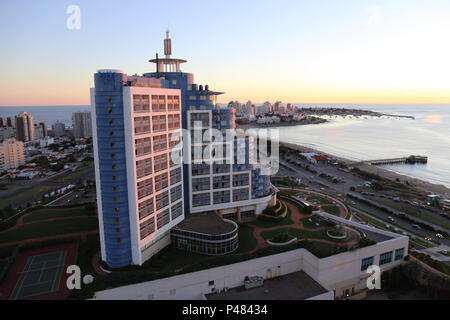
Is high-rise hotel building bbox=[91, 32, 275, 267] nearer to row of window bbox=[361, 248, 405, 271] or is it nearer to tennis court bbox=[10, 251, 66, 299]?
tennis court bbox=[10, 251, 66, 299]

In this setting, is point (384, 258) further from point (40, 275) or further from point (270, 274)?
point (40, 275)

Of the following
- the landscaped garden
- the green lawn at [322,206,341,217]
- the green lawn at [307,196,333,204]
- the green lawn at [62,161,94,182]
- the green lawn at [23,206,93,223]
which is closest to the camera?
the landscaped garden

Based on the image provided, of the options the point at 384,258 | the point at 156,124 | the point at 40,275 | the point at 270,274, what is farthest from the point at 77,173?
the point at 384,258

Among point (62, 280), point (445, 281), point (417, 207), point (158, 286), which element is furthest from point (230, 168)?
point (417, 207)

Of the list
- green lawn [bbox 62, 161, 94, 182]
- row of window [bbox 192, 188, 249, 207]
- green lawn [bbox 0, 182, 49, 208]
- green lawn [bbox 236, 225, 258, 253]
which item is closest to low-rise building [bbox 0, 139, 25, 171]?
green lawn [bbox 62, 161, 94, 182]

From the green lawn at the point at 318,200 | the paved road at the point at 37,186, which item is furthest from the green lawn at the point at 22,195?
the green lawn at the point at 318,200

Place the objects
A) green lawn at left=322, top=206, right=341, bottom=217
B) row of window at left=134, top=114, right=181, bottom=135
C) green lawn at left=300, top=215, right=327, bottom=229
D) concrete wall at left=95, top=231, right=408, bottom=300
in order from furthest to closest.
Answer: green lawn at left=322, top=206, right=341, bottom=217, green lawn at left=300, top=215, right=327, bottom=229, row of window at left=134, top=114, right=181, bottom=135, concrete wall at left=95, top=231, right=408, bottom=300
